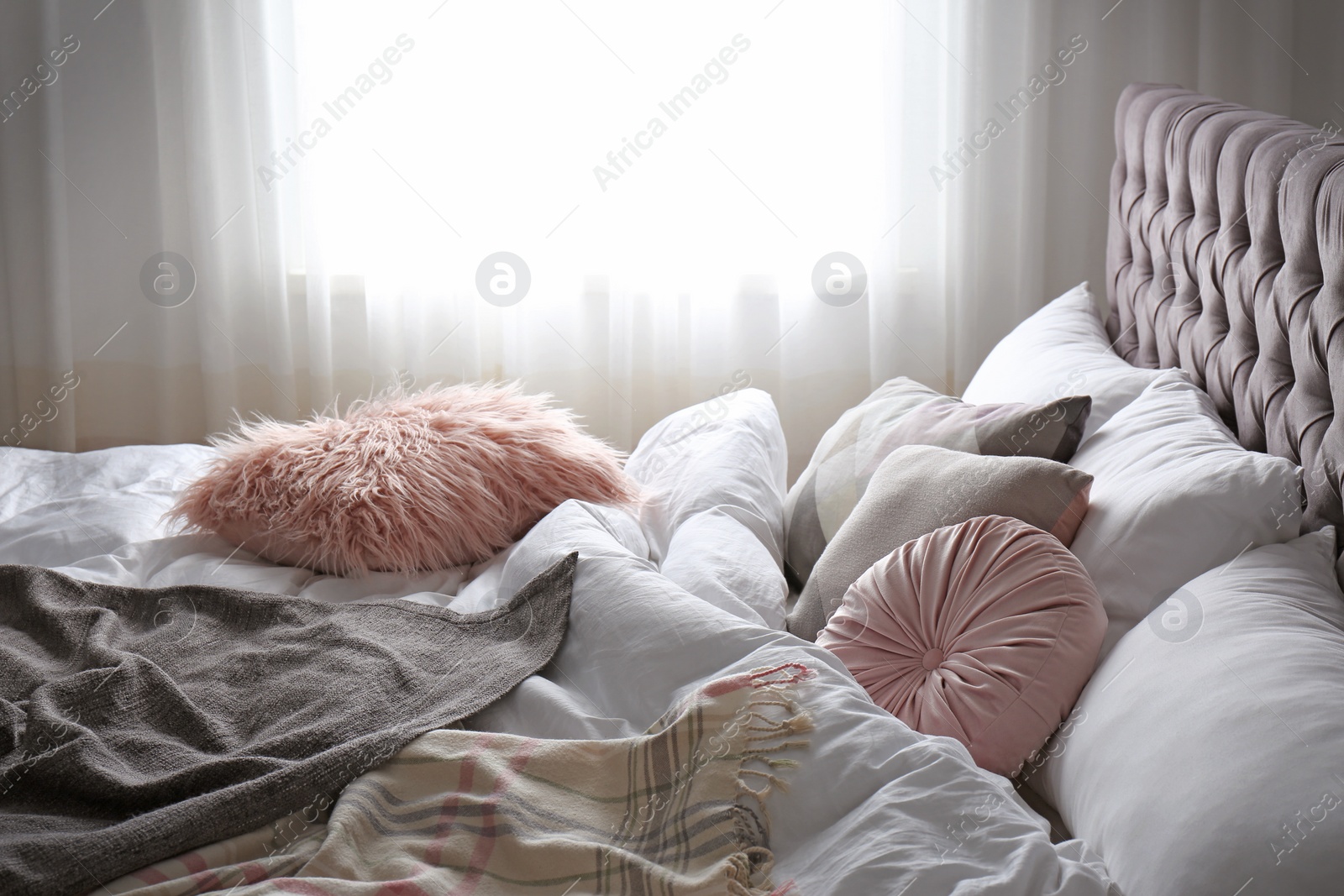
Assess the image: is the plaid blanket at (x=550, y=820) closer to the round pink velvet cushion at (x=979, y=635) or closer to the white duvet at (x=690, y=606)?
the white duvet at (x=690, y=606)

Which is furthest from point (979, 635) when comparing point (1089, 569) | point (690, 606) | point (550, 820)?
point (550, 820)

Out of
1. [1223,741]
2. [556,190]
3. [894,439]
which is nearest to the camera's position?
[1223,741]

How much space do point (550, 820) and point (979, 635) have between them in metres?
0.46

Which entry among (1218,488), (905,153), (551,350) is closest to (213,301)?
(551,350)

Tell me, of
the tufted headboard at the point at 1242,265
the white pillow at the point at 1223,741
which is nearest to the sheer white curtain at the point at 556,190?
the tufted headboard at the point at 1242,265

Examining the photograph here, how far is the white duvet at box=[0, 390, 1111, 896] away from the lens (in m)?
0.72

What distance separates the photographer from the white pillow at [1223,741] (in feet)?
2.09

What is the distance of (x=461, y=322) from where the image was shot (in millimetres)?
2771

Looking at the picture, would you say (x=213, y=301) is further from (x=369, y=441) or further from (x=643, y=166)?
(x=369, y=441)

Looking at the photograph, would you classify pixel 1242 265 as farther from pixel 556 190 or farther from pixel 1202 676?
pixel 556 190

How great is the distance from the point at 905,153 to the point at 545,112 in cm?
100

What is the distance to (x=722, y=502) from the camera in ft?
4.67

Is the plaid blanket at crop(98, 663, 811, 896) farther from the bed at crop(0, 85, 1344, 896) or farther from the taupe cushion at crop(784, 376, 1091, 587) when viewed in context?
the taupe cushion at crop(784, 376, 1091, 587)

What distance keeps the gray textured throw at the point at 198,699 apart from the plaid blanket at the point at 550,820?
3cm
